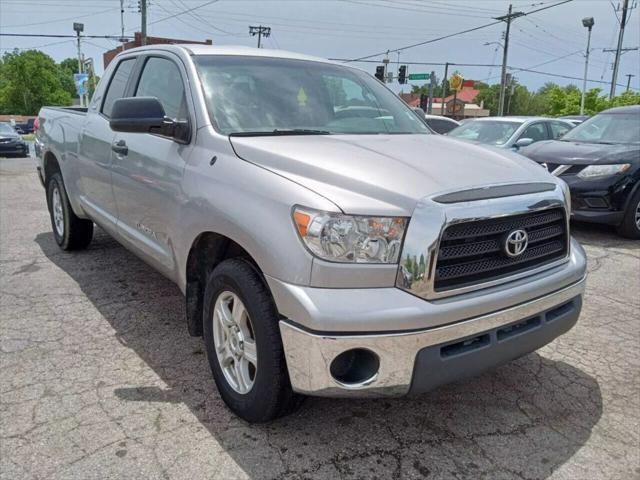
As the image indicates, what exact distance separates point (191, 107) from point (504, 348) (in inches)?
83.1

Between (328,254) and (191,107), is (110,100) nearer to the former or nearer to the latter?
(191,107)

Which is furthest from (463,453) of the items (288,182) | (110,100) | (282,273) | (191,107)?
(110,100)

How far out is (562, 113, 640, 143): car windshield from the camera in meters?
7.63

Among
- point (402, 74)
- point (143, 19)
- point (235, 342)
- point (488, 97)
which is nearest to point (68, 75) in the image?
point (488, 97)

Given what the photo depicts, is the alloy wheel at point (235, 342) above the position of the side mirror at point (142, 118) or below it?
below

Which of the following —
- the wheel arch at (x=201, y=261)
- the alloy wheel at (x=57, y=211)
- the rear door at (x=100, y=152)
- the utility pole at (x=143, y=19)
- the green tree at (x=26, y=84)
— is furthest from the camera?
the green tree at (x=26, y=84)

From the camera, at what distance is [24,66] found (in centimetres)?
8431

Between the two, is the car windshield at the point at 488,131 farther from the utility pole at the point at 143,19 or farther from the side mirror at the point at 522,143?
the utility pole at the point at 143,19

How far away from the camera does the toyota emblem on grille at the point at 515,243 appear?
8.09 ft

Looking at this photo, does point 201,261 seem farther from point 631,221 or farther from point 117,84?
point 631,221

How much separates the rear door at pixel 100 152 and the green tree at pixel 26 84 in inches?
3639

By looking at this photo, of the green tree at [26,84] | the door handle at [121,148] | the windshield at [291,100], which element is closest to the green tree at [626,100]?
the windshield at [291,100]

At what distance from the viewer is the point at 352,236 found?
2.25 m

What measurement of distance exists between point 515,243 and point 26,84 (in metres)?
98.0
